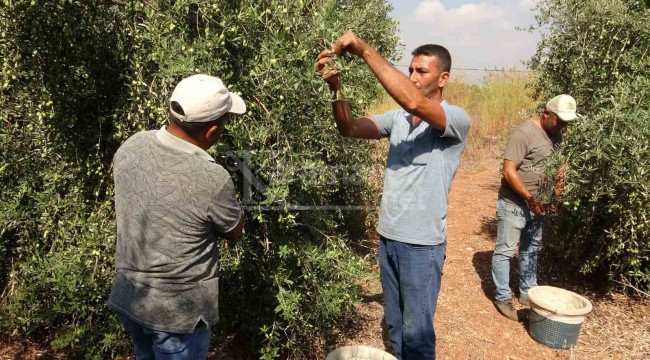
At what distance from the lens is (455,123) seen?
253 cm

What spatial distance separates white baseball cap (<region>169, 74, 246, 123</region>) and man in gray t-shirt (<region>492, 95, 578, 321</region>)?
3.04 meters

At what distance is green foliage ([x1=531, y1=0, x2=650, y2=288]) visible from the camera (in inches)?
152

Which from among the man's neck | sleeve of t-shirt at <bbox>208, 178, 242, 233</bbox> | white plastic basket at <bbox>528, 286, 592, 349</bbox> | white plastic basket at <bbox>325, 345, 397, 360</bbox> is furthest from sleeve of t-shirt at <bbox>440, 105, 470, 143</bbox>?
white plastic basket at <bbox>528, 286, 592, 349</bbox>

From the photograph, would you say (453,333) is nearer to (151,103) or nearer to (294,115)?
(294,115)

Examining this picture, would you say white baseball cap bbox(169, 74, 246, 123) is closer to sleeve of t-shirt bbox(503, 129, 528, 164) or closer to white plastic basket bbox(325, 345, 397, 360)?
white plastic basket bbox(325, 345, 397, 360)

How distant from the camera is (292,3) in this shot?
2715mm

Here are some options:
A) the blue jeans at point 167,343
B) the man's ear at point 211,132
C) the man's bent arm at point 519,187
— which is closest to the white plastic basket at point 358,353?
the blue jeans at point 167,343

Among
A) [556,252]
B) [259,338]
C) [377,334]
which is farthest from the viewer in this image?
[556,252]

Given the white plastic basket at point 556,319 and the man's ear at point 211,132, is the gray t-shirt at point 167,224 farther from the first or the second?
the white plastic basket at point 556,319

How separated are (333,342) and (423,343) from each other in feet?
4.39

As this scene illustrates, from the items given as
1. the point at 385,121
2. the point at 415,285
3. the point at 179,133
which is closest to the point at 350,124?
the point at 385,121

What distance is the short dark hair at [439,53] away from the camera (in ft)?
8.68

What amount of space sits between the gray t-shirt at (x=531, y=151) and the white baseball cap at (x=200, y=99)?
3.05m

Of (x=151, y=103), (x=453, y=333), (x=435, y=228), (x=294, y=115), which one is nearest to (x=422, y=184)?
(x=435, y=228)
